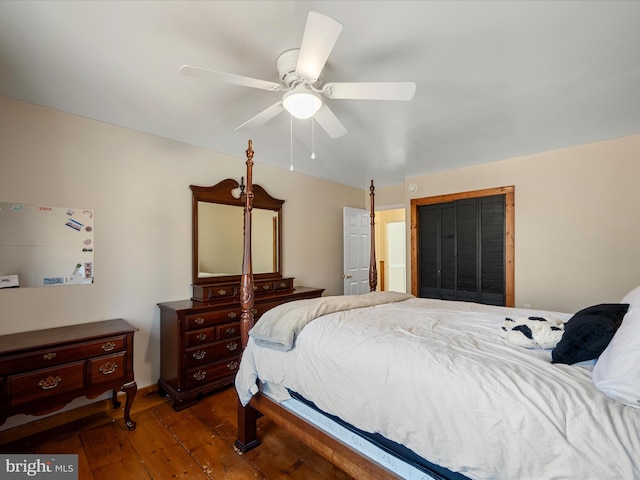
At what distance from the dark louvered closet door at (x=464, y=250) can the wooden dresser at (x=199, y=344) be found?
8.94 ft

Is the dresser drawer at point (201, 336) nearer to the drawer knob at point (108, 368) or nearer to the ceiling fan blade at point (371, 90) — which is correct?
the drawer knob at point (108, 368)

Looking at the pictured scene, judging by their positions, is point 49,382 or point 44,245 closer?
point 49,382

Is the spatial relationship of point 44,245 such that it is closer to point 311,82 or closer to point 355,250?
point 311,82

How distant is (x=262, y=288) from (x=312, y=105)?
7.27 ft

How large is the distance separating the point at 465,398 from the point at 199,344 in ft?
7.68

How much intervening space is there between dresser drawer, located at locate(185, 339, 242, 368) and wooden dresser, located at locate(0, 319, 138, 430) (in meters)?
0.47

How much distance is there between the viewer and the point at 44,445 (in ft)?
6.82

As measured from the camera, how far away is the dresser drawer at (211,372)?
264 centimetres

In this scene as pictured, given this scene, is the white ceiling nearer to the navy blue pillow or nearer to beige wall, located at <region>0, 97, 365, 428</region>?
beige wall, located at <region>0, 97, 365, 428</region>

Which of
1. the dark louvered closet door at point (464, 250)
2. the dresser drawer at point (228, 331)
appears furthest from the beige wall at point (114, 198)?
the dark louvered closet door at point (464, 250)

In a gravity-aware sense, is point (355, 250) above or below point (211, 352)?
above

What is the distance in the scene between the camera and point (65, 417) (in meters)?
2.36

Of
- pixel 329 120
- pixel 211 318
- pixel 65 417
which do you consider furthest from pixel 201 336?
pixel 329 120

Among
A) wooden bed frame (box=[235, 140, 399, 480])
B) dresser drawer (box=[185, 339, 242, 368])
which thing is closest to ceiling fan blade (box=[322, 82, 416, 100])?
wooden bed frame (box=[235, 140, 399, 480])
